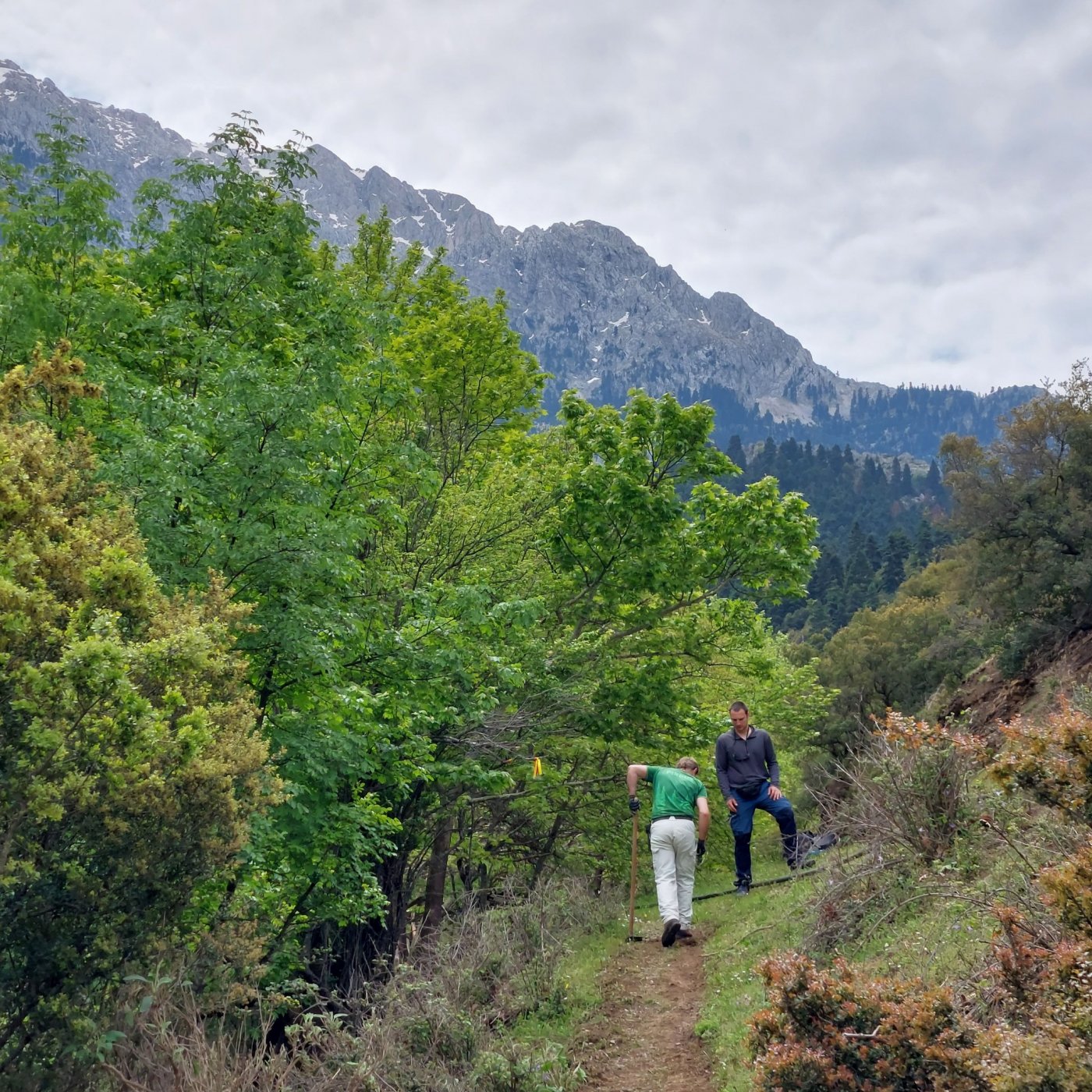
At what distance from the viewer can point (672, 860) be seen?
8.09 meters

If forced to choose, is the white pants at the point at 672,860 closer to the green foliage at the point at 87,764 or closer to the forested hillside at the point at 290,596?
the forested hillside at the point at 290,596

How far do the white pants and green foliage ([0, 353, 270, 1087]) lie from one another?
13.8 ft

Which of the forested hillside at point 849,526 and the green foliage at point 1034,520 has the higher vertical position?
the forested hillside at point 849,526

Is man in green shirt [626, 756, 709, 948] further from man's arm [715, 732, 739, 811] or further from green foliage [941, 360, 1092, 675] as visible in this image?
green foliage [941, 360, 1092, 675]

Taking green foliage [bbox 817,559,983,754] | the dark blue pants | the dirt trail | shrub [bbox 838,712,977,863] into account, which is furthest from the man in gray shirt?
green foliage [bbox 817,559,983,754]

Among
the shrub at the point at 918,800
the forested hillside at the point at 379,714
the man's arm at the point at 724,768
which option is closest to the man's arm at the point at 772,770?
the man's arm at the point at 724,768

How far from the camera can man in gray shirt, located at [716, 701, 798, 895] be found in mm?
8977

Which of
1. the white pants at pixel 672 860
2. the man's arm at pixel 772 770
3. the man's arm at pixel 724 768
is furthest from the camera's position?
the man's arm at pixel 724 768

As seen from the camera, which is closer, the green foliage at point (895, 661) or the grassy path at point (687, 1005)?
the grassy path at point (687, 1005)

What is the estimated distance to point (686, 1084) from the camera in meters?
5.17

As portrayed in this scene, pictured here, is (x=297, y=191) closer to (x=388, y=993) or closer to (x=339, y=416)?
(x=339, y=416)

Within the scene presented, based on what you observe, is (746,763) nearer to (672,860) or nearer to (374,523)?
(672,860)

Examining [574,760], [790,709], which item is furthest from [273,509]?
[790,709]

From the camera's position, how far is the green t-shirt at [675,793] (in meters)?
8.27
